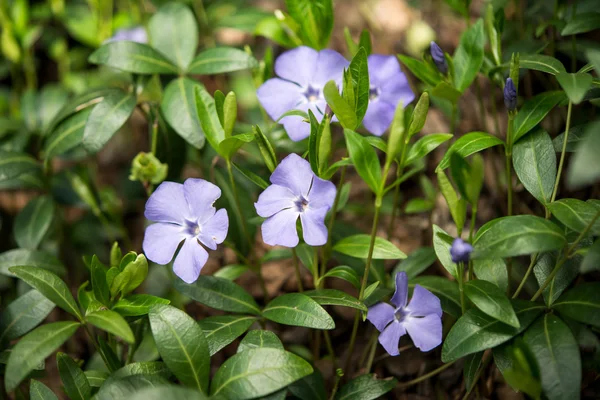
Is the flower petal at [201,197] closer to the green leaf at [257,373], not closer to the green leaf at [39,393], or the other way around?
the green leaf at [257,373]

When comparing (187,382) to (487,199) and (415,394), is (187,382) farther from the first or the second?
(487,199)

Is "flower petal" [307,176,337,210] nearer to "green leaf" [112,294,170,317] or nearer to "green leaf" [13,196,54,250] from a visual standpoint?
"green leaf" [112,294,170,317]

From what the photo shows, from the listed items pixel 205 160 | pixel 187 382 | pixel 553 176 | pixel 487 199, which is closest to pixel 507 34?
pixel 487 199

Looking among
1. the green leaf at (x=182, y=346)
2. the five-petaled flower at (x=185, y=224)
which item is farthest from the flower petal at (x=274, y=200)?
the green leaf at (x=182, y=346)

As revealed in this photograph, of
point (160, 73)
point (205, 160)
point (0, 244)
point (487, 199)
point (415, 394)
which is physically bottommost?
point (415, 394)

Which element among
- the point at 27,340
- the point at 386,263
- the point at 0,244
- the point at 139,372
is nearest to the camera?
the point at 27,340

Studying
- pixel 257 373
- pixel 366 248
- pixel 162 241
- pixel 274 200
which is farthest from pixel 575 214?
pixel 162 241

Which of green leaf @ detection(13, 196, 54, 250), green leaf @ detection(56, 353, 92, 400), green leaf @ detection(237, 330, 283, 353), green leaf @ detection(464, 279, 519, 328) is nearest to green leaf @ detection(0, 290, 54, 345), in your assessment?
green leaf @ detection(56, 353, 92, 400)
